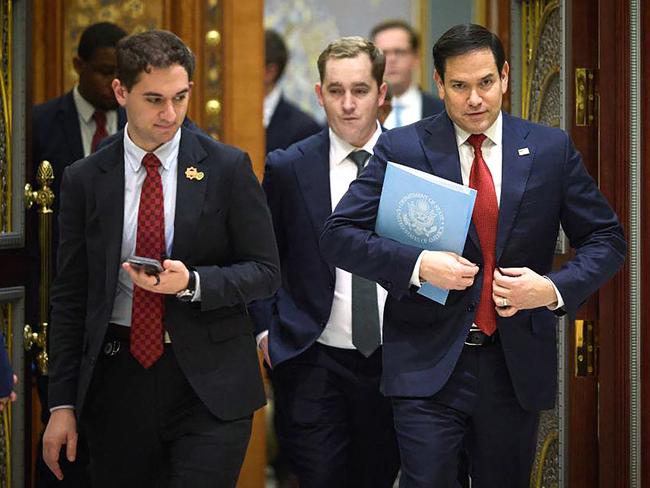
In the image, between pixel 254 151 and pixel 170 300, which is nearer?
pixel 170 300

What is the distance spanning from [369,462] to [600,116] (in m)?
1.47

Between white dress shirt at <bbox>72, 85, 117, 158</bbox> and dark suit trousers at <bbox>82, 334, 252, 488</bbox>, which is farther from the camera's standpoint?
white dress shirt at <bbox>72, 85, 117, 158</bbox>

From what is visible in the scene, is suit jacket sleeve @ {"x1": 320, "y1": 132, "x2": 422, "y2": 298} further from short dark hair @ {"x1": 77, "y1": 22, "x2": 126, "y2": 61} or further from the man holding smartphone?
short dark hair @ {"x1": 77, "y1": 22, "x2": 126, "y2": 61}

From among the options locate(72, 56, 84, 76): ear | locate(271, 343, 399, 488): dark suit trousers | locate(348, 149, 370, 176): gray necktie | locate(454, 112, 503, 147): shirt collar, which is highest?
locate(72, 56, 84, 76): ear

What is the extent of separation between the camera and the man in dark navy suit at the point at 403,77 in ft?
26.5

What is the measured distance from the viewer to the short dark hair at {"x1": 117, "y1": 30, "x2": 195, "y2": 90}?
3867 mm

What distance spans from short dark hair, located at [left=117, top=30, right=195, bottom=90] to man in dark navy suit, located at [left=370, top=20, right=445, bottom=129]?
387 centimetres

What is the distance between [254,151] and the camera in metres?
6.05

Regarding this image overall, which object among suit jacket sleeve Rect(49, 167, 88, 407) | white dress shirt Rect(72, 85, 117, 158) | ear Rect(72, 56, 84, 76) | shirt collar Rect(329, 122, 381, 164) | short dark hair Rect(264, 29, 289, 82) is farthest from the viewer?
short dark hair Rect(264, 29, 289, 82)

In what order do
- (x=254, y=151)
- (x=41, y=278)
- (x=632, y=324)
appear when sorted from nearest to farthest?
(x=632, y=324) → (x=41, y=278) → (x=254, y=151)

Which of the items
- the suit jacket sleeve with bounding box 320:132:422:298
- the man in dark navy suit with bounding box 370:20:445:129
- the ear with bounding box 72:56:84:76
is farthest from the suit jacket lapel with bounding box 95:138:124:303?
the man in dark navy suit with bounding box 370:20:445:129

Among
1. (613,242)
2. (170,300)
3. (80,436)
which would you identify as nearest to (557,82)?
(613,242)

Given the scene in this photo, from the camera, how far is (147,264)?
11.8 feet

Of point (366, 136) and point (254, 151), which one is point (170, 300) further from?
point (254, 151)
